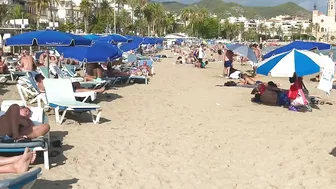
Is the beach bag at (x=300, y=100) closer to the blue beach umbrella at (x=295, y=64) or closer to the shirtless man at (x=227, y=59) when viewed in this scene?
the blue beach umbrella at (x=295, y=64)

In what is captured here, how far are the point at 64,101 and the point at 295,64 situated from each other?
15.9 feet

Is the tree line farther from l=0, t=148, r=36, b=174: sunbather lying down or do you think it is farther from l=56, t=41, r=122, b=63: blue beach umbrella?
l=0, t=148, r=36, b=174: sunbather lying down

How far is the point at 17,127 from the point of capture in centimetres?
549

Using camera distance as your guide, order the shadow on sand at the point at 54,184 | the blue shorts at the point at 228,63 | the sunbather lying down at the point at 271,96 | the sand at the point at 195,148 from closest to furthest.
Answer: the shadow on sand at the point at 54,184 → the sand at the point at 195,148 → the sunbather lying down at the point at 271,96 → the blue shorts at the point at 228,63

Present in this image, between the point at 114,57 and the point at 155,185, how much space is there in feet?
22.2

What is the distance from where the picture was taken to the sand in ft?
17.4

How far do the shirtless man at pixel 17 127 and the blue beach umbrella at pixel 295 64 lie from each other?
5.64m

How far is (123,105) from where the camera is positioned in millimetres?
10617

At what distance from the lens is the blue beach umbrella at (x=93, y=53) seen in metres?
11.2

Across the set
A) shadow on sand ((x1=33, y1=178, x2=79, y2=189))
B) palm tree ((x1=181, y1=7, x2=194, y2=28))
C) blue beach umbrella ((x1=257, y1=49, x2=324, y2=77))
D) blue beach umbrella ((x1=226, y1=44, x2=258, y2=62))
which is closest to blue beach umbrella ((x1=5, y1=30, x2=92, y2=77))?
blue beach umbrella ((x1=257, y1=49, x2=324, y2=77))

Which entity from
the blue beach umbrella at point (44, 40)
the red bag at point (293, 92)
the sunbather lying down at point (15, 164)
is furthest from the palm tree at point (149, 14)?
the sunbather lying down at point (15, 164)

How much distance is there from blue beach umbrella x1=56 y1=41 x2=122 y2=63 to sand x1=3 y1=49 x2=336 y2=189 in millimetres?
1112

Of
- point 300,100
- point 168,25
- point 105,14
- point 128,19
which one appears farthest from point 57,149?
point 168,25

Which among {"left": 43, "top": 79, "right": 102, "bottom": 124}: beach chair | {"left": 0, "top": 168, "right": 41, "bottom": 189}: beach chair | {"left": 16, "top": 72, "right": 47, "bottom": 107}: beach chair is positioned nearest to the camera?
{"left": 0, "top": 168, "right": 41, "bottom": 189}: beach chair
